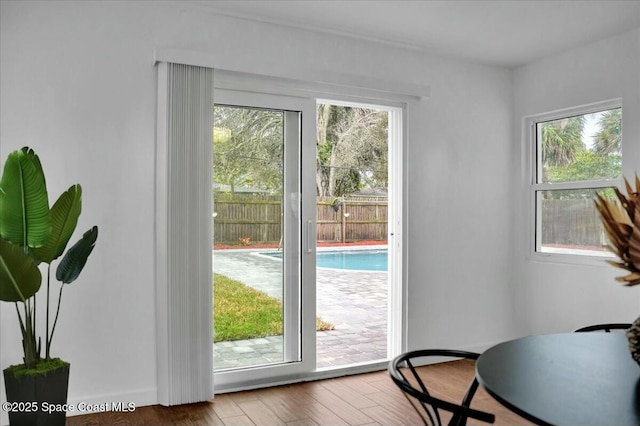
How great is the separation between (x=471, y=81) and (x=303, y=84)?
173cm

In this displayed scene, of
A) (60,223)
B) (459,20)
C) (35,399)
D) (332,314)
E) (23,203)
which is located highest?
(459,20)

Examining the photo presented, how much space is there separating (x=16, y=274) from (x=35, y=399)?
0.64 metres

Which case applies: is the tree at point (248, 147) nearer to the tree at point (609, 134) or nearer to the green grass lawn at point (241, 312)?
the green grass lawn at point (241, 312)

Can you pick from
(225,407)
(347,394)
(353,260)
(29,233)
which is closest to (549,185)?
(347,394)

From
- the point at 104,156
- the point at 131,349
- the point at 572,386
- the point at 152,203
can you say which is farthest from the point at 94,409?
the point at 572,386

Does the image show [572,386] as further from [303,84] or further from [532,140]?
[532,140]

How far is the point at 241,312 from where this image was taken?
3.80m

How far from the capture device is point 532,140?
15.9ft

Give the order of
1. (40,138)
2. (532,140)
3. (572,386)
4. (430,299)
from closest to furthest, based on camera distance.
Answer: (572,386)
(40,138)
(430,299)
(532,140)

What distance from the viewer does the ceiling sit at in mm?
3490

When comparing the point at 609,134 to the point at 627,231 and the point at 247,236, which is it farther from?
the point at 627,231

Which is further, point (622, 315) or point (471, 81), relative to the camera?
point (471, 81)

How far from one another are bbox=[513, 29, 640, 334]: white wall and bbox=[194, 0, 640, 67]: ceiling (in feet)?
0.56

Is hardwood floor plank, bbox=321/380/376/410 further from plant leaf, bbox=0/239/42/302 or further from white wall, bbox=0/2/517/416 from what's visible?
plant leaf, bbox=0/239/42/302
